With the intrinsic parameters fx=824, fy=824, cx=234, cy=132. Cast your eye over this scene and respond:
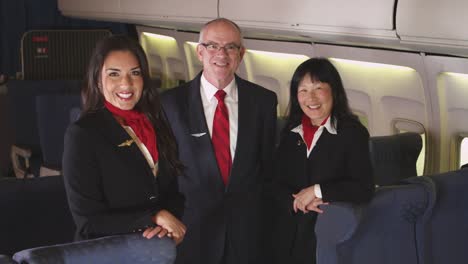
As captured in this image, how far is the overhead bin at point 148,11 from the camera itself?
5117 mm

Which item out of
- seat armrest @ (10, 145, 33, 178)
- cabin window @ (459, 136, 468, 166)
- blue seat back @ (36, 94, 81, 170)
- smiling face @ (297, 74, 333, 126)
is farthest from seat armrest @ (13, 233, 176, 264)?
seat armrest @ (10, 145, 33, 178)

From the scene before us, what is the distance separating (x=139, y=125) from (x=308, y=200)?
0.62 m

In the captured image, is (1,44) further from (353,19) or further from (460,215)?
(460,215)

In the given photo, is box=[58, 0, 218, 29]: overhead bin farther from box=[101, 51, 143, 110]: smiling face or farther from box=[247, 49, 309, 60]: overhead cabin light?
box=[101, 51, 143, 110]: smiling face

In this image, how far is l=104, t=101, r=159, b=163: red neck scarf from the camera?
2432 mm

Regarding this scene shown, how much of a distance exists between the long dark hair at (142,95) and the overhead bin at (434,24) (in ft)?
3.74

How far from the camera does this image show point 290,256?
2.88 metres

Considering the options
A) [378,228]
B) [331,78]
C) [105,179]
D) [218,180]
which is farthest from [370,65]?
[105,179]

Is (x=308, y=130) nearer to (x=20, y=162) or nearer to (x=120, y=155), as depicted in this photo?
(x=120, y=155)

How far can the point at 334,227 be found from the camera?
2.42 metres

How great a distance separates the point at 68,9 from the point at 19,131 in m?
1.57

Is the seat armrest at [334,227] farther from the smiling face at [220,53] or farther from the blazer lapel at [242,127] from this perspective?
the smiling face at [220,53]

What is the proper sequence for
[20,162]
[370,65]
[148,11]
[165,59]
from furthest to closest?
[165,59]
[148,11]
[20,162]
[370,65]

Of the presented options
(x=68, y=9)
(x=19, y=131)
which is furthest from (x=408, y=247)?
(x=68, y=9)
